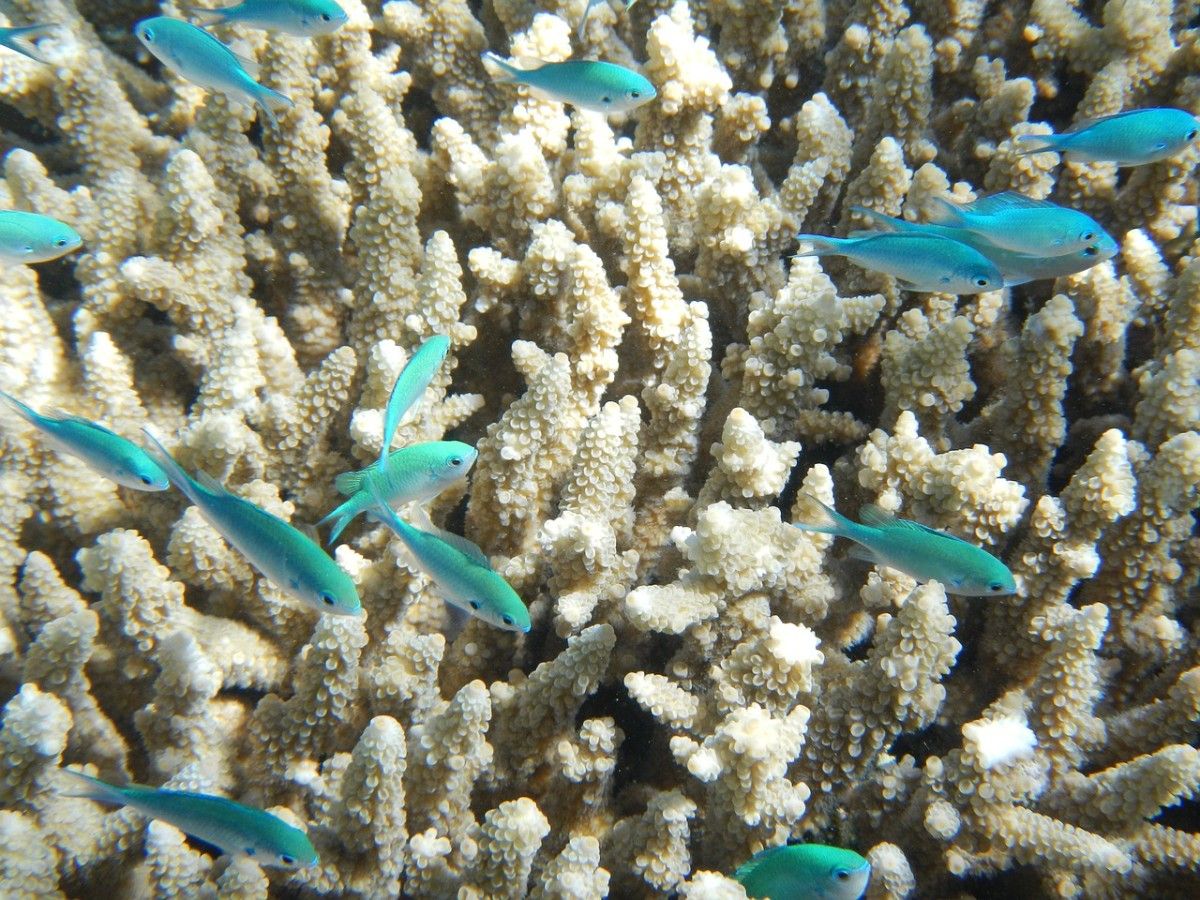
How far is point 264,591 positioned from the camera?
2.33 metres

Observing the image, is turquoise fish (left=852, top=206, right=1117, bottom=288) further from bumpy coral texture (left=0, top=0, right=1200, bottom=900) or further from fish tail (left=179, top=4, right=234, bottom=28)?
fish tail (left=179, top=4, right=234, bottom=28)

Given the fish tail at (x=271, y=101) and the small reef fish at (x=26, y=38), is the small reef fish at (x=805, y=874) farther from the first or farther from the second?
the small reef fish at (x=26, y=38)

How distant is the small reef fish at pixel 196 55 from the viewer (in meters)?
2.35

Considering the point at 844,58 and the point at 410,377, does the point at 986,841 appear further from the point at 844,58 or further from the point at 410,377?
the point at 844,58

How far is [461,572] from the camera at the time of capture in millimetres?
1721

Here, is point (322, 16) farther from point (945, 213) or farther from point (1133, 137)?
point (1133, 137)

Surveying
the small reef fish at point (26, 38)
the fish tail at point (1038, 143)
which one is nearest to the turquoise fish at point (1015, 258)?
the fish tail at point (1038, 143)

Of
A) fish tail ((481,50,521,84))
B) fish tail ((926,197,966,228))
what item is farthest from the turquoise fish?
fish tail ((481,50,521,84))

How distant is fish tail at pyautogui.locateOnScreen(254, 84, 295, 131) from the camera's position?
2451 mm

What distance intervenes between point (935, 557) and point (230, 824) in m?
1.74

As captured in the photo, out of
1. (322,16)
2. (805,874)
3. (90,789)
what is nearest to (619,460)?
(805,874)

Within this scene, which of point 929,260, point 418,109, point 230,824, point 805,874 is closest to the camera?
point 230,824

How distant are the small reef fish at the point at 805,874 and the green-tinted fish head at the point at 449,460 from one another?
1192mm

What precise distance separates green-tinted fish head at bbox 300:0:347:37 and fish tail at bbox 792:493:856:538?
225 cm
